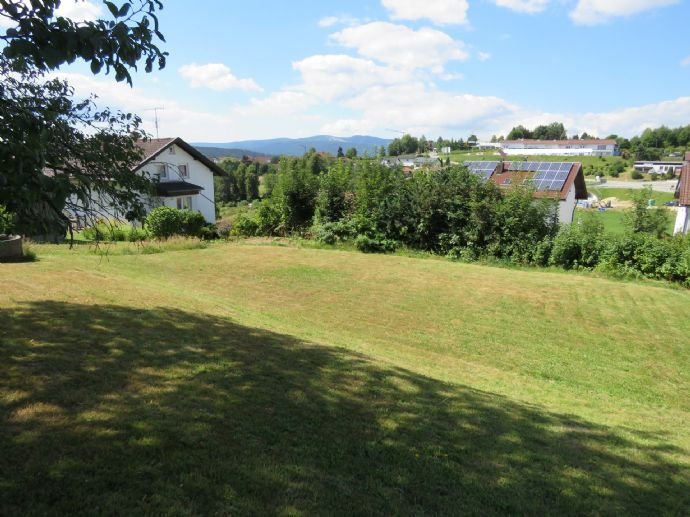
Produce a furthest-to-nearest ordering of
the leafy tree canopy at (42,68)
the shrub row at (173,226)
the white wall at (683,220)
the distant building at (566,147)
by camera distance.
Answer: the distant building at (566,147) → the white wall at (683,220) → the shrub row at (173,226) → the leafy tree canopy at (42,68)

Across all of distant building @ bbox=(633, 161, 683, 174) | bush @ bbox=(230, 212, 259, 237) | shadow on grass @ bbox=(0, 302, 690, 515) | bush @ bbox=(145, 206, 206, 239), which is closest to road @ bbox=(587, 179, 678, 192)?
distant building @ bbox=(633, 161, 683, 174)

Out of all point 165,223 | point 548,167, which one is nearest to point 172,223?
point 165,223

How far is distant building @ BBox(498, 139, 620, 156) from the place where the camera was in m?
123

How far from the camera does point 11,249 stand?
12414mm

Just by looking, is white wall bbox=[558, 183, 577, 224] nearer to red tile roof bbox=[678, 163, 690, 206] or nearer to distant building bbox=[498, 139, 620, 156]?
red tile roof bbox=[678, 163, 690, 206]

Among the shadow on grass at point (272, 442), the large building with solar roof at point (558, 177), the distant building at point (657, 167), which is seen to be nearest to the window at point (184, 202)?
the large building with solar roof at point (558, 177)

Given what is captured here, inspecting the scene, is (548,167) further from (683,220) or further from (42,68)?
(42,68)

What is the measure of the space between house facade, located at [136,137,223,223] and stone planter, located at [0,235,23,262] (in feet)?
50.5

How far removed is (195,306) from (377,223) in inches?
551

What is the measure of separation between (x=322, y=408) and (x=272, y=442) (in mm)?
953

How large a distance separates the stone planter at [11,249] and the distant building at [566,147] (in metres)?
124

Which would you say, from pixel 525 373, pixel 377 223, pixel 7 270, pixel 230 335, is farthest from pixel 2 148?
Result: pixel 377 223

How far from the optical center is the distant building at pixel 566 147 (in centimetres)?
12331

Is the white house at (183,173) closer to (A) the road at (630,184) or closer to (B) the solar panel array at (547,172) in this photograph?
(B) the solar panel array at (547,172)
